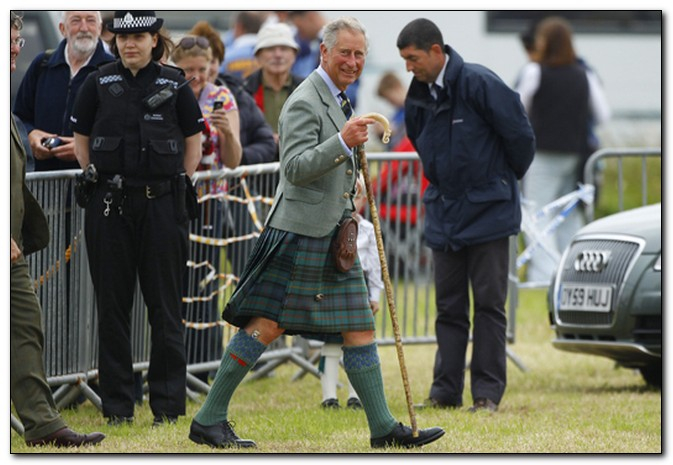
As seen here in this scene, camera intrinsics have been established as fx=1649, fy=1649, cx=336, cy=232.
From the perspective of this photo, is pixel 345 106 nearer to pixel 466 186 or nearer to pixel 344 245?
pixel 344 245

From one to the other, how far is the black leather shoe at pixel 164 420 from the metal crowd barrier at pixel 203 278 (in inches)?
25.0

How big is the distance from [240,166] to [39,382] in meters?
2.94

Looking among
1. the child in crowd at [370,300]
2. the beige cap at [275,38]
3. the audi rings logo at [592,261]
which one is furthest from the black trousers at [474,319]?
the beige cap at [275,38]

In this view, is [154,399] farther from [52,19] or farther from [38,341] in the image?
[52,19]

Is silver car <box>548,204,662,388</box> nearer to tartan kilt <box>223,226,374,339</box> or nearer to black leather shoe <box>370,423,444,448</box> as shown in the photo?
black leather shoe <box>370,423,444,448</box>

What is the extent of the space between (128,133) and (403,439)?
1991mm

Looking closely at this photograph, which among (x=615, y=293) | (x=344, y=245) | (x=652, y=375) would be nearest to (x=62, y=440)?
(x=344, y=245)

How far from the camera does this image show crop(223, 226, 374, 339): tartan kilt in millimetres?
7293

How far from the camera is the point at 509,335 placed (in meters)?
11.4

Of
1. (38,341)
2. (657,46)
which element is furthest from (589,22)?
(38,341)

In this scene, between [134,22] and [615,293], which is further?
[615,293]

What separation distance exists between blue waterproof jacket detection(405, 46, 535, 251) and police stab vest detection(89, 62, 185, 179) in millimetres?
1689

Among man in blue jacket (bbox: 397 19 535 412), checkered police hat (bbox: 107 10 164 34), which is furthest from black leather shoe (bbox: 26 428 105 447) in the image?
man in blue jacket (bbox: 397 19 535 412)

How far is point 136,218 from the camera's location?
8.01 m
